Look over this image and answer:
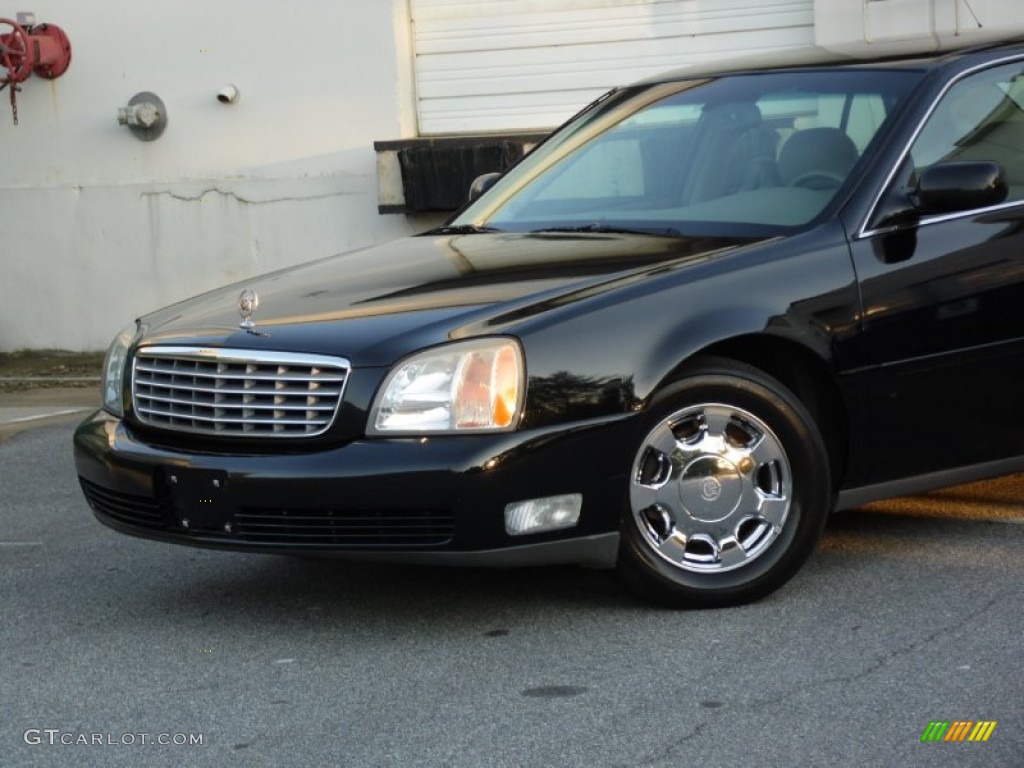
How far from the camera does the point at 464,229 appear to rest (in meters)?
6.45

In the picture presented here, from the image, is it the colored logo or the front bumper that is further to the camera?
the front bumper

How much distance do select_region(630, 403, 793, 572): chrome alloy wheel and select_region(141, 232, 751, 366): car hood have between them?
481 millimetres

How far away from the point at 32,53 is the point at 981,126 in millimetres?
9279

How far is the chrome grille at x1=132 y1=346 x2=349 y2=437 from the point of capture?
493 cm

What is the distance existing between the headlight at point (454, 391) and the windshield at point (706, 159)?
1085mm

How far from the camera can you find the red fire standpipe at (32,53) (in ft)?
44.3

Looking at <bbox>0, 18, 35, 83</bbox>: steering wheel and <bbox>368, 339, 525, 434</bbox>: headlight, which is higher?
<bbox>0, 18, 35, 83</bbox>: steering wheel

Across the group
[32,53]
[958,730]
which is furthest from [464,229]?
[32,53]

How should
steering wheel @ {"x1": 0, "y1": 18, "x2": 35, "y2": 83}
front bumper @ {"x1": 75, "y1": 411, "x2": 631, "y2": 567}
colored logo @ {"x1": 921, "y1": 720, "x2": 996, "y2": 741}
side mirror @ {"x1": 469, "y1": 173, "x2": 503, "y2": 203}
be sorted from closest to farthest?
colored logo @ {"x1": 921, "y1": 720, "x2": 996, "y2": 741} → front bumper @ {"x1": 75, "y1": 411, "x2": 631, "y2": 567} → side mirror @ {"x1": 469, "y1": 173, "x2": 503, "y2": 203} → steering wheel @ {"x1": 0, "y1": 18, "x2": 35, "y2": 83}

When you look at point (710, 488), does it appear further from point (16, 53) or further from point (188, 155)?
point (16, 53)

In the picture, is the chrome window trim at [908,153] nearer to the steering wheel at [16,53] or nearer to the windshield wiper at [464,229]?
the windshield wiper at [464,229]

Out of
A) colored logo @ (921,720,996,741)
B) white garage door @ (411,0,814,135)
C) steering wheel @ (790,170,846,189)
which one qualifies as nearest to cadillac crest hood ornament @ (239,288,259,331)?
steering wheel @ (790,170,846,189)

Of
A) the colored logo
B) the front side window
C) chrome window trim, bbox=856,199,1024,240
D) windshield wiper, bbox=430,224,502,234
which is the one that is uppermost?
the front side window

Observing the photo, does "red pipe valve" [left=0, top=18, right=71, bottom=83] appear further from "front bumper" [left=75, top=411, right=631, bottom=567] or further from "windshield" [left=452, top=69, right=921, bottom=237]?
"front bumper" [left=75, top=411, right=631, bottom=567]
